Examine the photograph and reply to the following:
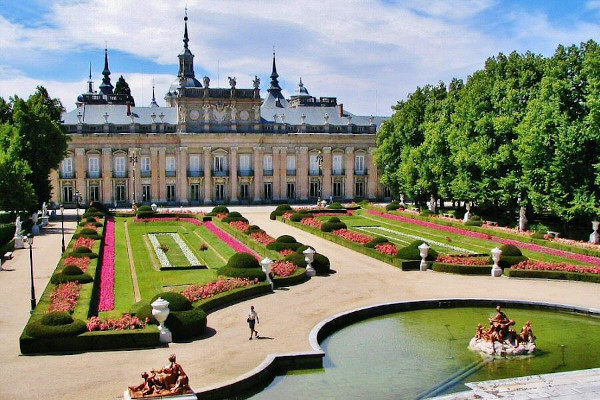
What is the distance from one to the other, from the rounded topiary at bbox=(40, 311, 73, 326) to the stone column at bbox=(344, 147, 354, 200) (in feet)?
210

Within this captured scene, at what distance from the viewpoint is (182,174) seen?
78188mm

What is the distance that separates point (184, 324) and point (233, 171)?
59.0 metres

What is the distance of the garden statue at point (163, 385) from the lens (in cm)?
1577

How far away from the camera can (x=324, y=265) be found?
3325 cm

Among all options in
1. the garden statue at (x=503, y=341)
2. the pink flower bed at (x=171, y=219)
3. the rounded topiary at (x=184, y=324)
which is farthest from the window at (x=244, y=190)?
the garden statue at (x=503, y=341)

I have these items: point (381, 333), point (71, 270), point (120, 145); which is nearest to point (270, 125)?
point (120, 145)

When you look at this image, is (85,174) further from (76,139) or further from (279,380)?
(279,380)

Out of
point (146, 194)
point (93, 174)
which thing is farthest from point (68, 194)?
point (146, 194)

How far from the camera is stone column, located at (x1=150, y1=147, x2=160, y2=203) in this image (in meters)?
77.6

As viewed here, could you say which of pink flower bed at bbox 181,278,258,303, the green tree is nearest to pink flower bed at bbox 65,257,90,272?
pink flower bed at bbox 181,278,258,303

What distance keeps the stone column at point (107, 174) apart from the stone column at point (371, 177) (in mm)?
30810

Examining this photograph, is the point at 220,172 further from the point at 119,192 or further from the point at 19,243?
the point at 19,243

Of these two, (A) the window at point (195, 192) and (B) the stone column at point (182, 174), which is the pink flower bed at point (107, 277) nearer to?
(B) the stone column at point (182, 174)

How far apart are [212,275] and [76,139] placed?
160 feet
